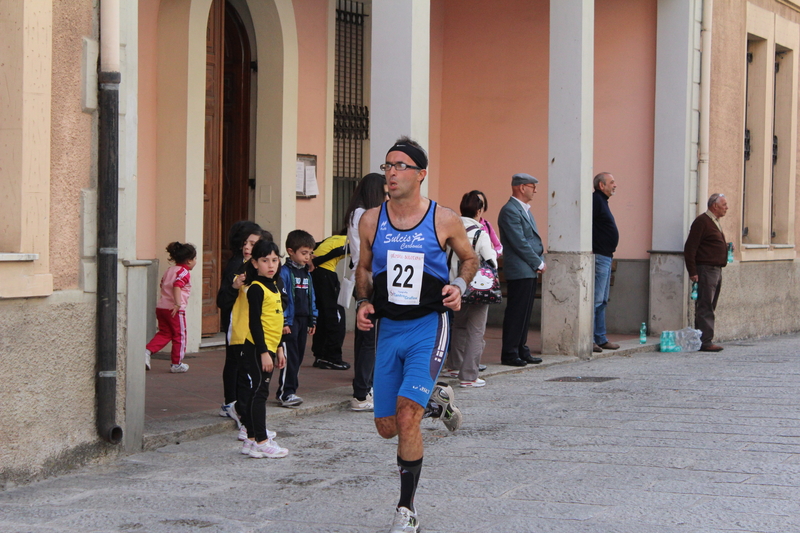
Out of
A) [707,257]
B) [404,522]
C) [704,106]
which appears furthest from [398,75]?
[704,106]

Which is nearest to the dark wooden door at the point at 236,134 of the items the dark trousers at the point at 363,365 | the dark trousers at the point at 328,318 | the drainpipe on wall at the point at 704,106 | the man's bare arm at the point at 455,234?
the dark trousers at the point at 328,318

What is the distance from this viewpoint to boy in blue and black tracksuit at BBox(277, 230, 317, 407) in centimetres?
735

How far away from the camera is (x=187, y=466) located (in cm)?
587

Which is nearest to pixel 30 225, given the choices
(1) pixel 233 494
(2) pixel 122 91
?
(2) pixel 122 91

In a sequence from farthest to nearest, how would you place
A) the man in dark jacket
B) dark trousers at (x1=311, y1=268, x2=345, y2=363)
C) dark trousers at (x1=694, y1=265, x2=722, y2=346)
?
dark trousers at (x1=694, y1=265, x2=722, y2=346) → the man in dark jacket → dark trousers at (x1=311, y1=268, x2=345, y2=363)

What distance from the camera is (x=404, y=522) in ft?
14.3

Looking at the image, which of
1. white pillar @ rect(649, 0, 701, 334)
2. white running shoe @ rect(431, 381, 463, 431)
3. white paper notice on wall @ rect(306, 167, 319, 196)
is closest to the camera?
white running shoe @ rect(431, 381, 463, 431)

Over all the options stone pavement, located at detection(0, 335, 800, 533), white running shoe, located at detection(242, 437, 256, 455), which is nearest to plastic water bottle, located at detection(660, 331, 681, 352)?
stone pavement, located at detection(0, 335, 800, 533)

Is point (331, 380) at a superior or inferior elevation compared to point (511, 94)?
inferior

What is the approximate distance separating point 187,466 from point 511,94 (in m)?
10.3

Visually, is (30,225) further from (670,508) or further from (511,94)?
(511,94)

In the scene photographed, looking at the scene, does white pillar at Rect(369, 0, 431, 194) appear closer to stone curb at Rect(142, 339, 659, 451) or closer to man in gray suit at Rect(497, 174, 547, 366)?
man in gray suit at Rect(497, 174, 547, 366)

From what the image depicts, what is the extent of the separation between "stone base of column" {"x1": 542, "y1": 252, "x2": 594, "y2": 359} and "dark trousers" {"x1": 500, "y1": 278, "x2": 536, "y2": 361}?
0.88 m

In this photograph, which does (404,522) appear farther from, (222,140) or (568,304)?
(222,140)
